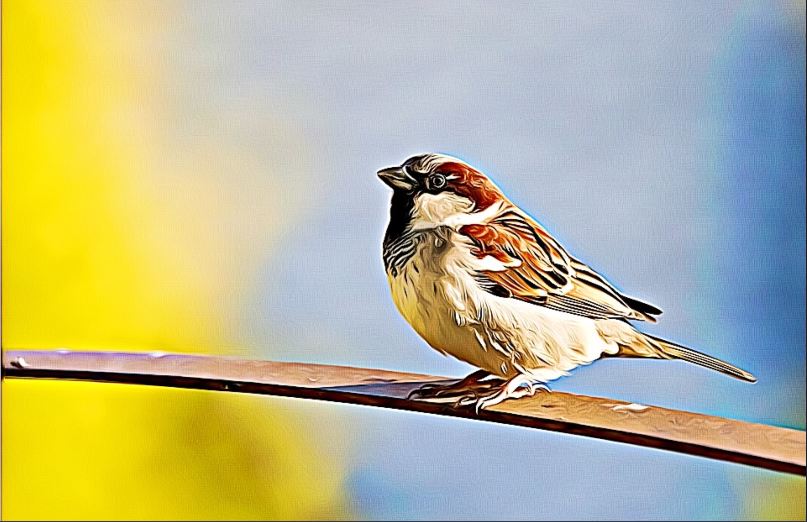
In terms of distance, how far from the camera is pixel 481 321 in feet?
1.93

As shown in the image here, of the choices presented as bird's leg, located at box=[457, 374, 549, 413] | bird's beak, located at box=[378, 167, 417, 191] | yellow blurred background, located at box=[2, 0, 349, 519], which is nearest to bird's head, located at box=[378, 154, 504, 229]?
bird's beak, located at box=[378, 167, 417, 191]

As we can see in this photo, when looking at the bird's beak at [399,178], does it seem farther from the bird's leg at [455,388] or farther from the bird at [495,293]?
the bird's leg at [455,388]

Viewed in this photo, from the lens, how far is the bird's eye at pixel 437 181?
2.03 feet

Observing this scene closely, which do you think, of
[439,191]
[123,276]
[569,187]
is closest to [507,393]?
[439,191]

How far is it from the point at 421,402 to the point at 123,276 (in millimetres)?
487

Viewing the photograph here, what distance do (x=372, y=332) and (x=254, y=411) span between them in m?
0.19

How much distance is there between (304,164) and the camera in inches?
34.7

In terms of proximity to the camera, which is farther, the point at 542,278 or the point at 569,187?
the point at 569,187

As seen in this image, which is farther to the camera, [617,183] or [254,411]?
[254,411]

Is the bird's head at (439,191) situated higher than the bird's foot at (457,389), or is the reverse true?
the bird's head at (439,191)

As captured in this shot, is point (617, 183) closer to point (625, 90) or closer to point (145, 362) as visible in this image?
point (625, 90)

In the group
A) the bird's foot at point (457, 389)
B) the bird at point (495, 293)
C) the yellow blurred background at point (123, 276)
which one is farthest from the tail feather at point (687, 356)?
the yellow blurred background at point (123, 276)

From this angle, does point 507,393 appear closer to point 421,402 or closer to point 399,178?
point 421,402

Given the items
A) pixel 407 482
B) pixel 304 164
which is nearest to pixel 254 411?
pixel 407 482
